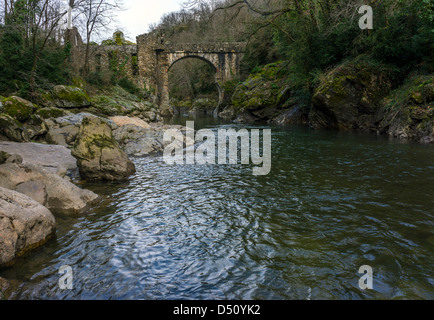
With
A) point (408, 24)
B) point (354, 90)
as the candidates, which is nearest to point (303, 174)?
point (354, 90)

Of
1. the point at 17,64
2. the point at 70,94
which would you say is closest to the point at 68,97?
the point at 70,94

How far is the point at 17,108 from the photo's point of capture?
13.8 metres

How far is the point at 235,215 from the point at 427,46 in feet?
49.7

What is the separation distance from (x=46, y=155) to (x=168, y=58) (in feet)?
102

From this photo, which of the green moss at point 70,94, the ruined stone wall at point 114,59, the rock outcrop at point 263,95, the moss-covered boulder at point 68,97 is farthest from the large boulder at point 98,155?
the ruined stone wall at point 114,59

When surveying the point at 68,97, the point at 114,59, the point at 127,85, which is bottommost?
the point at 68,97

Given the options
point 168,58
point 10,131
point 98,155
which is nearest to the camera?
point 98,155

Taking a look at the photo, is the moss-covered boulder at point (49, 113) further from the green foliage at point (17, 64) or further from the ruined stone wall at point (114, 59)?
the ruined stone wall at point (114, 59)

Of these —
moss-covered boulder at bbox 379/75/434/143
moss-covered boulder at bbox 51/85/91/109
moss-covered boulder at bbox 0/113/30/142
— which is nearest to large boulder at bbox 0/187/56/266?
moss-covered boulder at bbox 0/113/30/142

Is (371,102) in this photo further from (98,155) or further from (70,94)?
(70,94)

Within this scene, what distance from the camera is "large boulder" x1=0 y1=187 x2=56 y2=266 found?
4.03m

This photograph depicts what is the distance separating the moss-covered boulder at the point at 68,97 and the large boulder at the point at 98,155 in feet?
37.4

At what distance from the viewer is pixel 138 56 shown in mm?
36750
